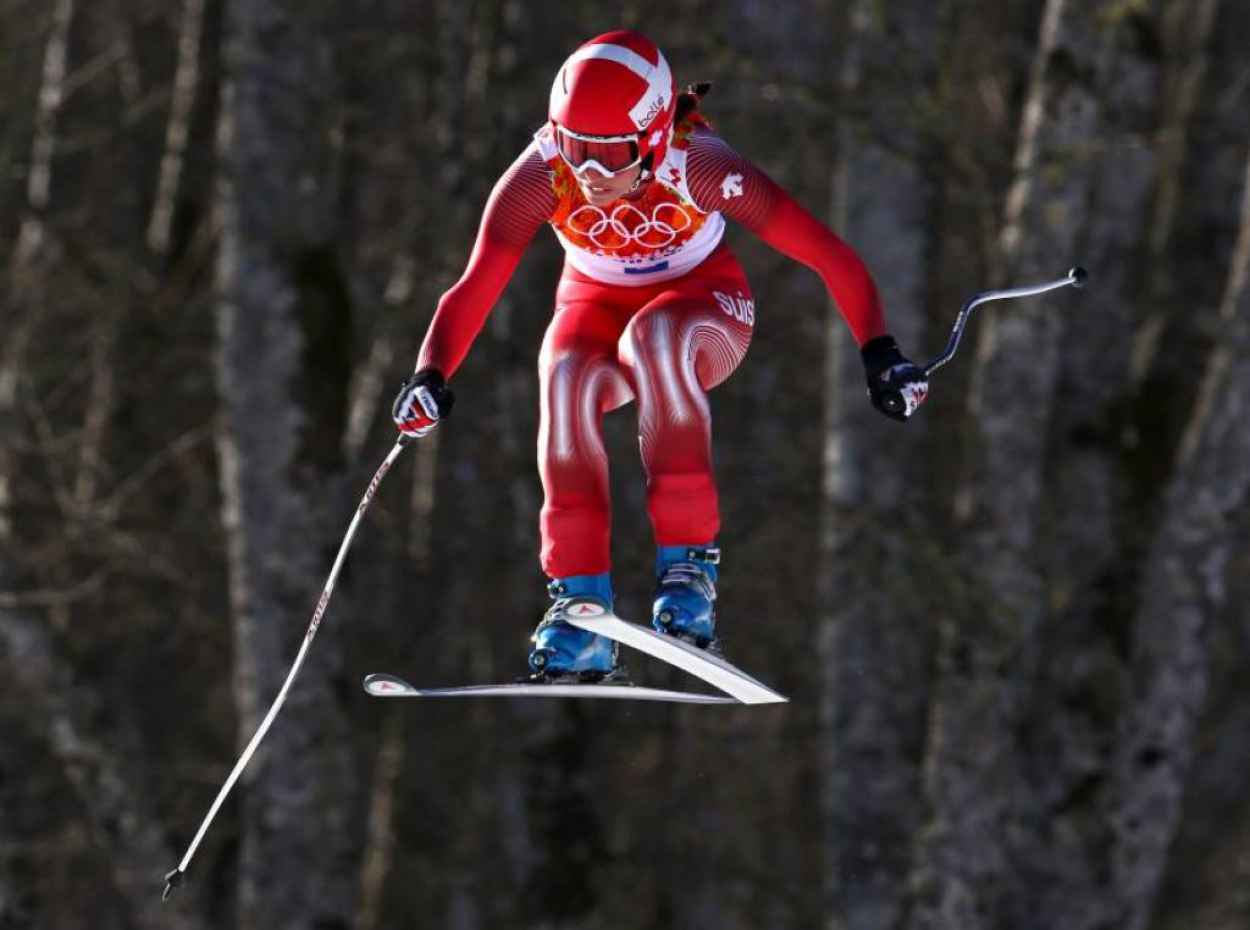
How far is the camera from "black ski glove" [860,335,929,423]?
6.56 metres

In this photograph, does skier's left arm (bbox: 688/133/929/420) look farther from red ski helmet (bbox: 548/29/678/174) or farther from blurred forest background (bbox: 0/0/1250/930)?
blurred forest background (bbox: 0/0/1250/930)

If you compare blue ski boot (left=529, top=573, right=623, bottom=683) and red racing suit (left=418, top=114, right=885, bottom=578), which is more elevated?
red racing suit (left=418, top=114, right=885, bottom=578)

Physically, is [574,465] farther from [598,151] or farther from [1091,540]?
[1091,540]

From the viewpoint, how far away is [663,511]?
22.8 feet

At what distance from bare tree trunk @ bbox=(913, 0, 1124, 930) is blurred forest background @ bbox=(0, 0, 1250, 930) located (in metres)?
0.02

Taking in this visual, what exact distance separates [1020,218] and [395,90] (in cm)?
984

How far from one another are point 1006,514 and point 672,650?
4.64 m

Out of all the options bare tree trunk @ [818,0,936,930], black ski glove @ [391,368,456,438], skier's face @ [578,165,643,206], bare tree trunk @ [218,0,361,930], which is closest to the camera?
skier's face @ [578,165,643,206]

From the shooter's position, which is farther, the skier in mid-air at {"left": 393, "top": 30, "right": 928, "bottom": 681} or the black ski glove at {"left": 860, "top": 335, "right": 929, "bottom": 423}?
the skier in mid-air at {"left": 393, "top": 30, "right": 928, "bottom": 681}

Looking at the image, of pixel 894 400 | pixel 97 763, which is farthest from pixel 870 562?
pixel 894 400

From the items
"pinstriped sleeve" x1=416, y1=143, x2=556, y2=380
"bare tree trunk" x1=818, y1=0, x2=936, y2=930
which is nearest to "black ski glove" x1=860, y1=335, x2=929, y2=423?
"pinstriped sleeve" x1=416, y1=143, x2=556, y2=380

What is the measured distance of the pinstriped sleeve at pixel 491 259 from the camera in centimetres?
684

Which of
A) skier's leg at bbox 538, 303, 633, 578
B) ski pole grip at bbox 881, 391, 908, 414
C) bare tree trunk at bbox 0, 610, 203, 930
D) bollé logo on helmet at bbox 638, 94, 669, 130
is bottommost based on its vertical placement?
bare tree trunk at bbox 0, 610, 203, 930

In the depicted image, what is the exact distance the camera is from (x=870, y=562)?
12516mm
